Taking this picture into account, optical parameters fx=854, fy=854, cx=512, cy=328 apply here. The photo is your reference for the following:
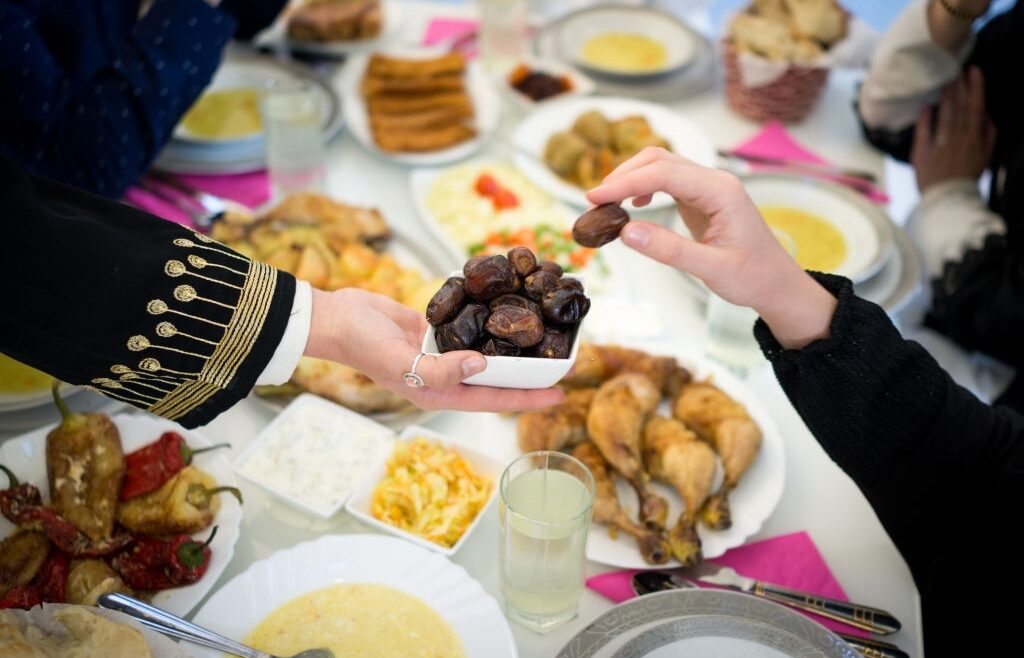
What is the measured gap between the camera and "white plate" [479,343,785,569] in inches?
61.7

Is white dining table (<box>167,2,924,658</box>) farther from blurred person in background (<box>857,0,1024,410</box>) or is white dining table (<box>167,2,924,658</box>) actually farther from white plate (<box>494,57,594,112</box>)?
blurred person in background (<box>857,0,1024,410</box>)

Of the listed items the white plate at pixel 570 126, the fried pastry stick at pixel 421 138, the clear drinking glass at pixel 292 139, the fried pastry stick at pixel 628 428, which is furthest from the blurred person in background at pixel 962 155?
the clear drinking glass at pixel 292 139

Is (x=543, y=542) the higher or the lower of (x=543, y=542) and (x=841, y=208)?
the higher

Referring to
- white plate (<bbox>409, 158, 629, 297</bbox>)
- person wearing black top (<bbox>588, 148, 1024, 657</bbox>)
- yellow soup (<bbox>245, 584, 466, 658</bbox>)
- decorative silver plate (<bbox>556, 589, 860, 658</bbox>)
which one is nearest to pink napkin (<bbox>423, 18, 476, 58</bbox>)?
white plate (<bbox>409, 158, 629, 297</bbox>)

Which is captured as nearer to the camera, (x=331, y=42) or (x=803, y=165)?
(x=803, y=165)

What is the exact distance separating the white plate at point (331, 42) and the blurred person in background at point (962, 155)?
1797 millimetres

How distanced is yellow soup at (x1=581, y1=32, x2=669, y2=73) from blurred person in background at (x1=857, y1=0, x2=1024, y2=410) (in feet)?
2.54

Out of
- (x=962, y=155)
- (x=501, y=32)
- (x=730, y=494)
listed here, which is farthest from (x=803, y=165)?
(x=730, y=494)

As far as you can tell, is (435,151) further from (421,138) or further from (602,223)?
(602,223)

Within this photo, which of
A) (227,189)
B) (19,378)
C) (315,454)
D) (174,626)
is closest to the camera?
(174,626)

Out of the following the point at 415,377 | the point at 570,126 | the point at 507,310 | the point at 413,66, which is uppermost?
the point at 507,310

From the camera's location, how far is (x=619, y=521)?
157cm

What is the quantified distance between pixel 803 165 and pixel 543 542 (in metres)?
1.89

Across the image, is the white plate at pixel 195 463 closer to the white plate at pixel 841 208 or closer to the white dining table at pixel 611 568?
the white dining table at pixel 611 568
